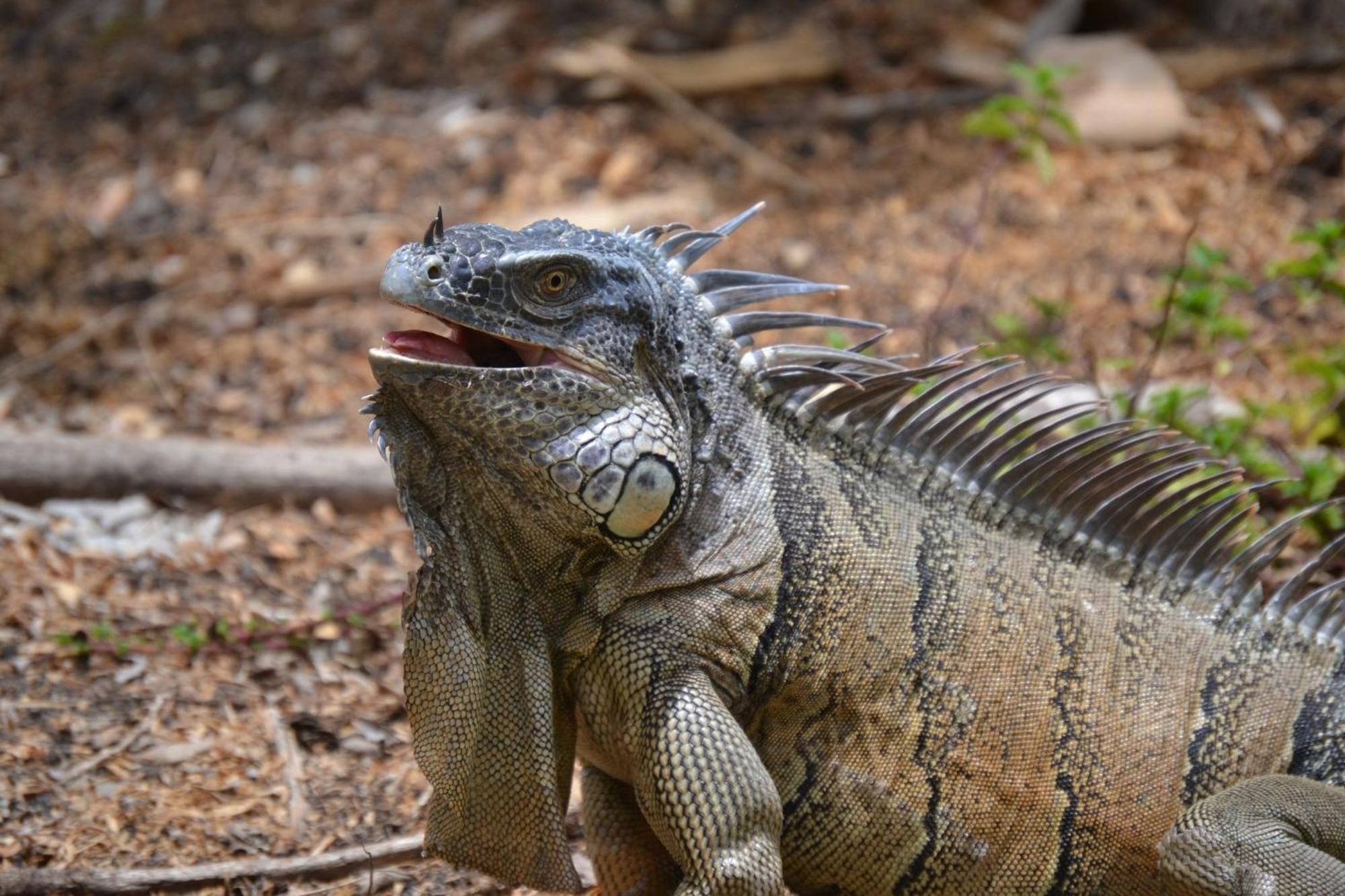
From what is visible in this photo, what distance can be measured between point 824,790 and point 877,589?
0.58 m

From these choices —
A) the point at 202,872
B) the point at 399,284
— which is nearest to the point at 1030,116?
the point at 399,284

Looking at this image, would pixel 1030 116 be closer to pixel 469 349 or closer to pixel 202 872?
pixel 469 349

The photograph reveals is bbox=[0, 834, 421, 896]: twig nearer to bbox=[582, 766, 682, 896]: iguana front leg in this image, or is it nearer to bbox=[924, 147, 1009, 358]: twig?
bbox=[582, 766, 682, 896]: iguana front leg

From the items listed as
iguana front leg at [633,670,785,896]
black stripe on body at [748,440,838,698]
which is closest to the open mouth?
black stripe on body at [748,440,838,698]

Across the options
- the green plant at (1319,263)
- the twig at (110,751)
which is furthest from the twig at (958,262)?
the twig at (110,751)

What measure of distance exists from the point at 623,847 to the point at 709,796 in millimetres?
797

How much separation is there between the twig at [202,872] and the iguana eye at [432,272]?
206 cm

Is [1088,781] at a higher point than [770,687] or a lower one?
lower

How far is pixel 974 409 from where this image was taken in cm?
414

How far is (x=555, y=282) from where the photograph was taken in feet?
11.6

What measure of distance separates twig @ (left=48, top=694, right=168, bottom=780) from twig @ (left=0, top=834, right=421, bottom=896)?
58 cm

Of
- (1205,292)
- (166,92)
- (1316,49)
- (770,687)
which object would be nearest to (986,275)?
(1205,292)

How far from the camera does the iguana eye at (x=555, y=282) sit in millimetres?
3516

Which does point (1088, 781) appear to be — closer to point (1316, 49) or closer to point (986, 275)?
point (986, 275)
